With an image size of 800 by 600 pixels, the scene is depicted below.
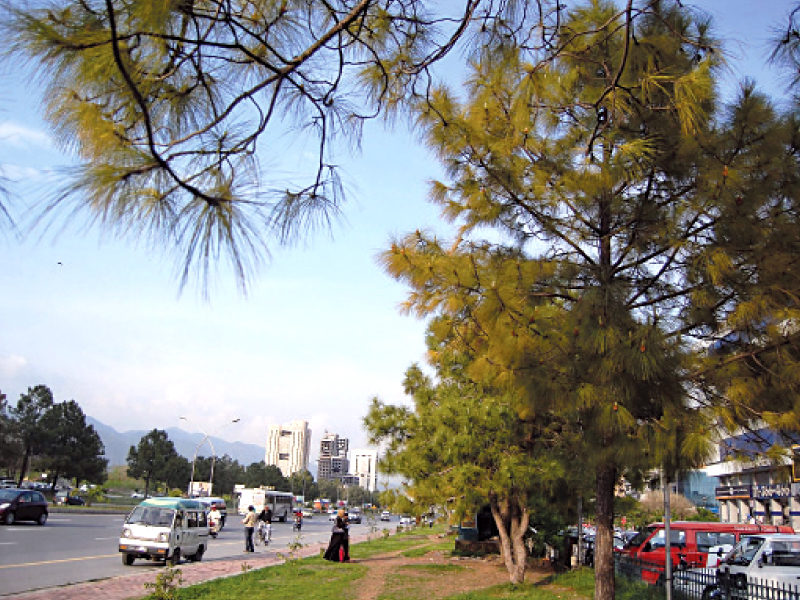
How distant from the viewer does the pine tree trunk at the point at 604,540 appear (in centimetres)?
720

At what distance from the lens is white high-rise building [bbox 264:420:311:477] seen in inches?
6107

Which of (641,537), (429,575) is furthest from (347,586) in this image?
(641,537)

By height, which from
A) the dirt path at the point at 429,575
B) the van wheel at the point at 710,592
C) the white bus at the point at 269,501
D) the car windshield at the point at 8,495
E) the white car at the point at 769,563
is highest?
the white car at the point at 769,563

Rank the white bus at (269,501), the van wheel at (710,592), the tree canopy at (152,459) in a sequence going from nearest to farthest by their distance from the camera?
the van wheel at (710,592)
the white bus at (269,501)
the tree canopy at (152,459)

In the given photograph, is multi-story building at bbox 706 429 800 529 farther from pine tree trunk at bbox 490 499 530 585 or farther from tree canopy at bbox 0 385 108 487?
tree canopy at bbox 0 385 108 487

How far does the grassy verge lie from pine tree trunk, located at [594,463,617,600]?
8.95 ft

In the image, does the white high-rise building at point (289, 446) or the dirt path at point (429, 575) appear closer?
the dirt path at point (429, 575)

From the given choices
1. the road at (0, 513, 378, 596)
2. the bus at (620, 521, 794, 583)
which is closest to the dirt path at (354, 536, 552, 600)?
the bus at (620, 521, 794, 583)

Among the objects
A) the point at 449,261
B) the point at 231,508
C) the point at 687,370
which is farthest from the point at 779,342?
the point at 231,508

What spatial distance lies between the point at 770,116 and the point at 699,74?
1247 millimetres

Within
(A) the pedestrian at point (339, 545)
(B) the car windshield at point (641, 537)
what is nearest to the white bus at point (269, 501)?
(A) the pedestrian at point (339, 545)

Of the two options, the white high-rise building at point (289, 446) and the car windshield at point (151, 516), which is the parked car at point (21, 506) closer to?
the car windshield at point (151, 516)

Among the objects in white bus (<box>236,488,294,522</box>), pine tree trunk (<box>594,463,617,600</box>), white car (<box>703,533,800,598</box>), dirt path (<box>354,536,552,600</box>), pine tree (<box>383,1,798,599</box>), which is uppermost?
pine tree (<box>383,1,798,599</box>)

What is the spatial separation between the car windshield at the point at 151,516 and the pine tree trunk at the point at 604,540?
37.5 feet
